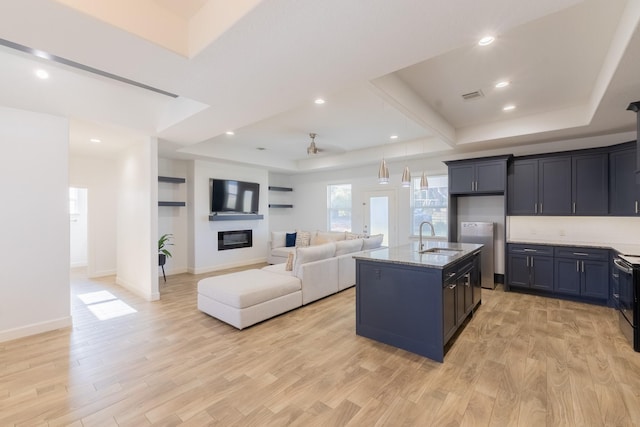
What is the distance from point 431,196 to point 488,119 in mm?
2067

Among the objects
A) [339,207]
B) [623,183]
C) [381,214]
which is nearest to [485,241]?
[623,183]

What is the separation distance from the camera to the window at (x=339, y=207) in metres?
7.74

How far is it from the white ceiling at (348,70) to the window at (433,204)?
1132 millimetres

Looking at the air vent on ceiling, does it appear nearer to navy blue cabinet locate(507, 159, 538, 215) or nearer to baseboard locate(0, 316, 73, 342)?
navy blue cabinet locate(507, 159, 538, 215)

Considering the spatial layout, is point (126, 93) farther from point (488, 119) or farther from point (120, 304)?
point (488, 119)

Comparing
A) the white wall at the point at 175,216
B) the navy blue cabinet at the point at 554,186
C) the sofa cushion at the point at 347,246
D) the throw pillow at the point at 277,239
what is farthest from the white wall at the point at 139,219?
the navy blue cabinet at the point at 554,186

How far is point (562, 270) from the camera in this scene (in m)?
4.46

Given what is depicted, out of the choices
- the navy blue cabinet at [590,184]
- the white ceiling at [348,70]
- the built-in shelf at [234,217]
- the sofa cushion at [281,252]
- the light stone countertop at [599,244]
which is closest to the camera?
the white ceiling at [348,70]

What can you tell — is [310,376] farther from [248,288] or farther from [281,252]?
[281,252]

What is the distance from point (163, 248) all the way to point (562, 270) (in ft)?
24.9

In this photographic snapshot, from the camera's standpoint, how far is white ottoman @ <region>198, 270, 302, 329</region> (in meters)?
3.38

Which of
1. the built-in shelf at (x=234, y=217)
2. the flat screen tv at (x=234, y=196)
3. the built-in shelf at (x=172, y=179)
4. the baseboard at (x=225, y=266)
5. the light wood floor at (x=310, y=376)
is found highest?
the built-in shelf at (x=172, y=179)

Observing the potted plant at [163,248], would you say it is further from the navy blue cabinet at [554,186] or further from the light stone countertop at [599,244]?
the navy blue cabinet at [554,186]

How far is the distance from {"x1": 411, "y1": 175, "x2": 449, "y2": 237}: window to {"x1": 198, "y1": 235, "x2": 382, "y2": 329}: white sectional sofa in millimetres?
2199
